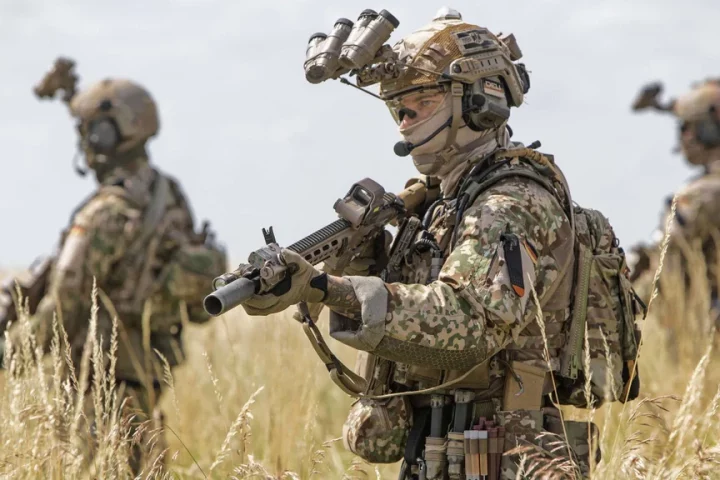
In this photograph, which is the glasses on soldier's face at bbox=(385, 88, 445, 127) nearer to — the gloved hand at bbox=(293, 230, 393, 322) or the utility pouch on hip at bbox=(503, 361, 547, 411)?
the gloved hand at bbox=(293, 230, 393, 322)

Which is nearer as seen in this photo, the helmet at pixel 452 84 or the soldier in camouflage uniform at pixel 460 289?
the soldier in camouflage uniform at pixel 460 289

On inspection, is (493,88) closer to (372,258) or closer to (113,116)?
(372,258)

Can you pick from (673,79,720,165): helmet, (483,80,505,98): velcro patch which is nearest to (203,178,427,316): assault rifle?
(483,80,505,98): velcro patch

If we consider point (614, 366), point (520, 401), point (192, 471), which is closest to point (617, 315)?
point (614, 366)

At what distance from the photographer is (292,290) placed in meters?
3.27

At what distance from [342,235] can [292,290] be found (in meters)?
0.58

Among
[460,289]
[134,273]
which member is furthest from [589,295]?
[134,273]

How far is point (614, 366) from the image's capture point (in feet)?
12.9

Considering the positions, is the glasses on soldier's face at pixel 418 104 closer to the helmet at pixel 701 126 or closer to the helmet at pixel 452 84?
the helmet at pixel 452 84

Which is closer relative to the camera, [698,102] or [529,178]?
[529,178]

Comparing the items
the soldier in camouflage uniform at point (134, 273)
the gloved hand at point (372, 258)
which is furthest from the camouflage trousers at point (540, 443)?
the soldier in camouflage uniform at point (134, 273)

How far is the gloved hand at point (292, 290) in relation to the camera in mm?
3254

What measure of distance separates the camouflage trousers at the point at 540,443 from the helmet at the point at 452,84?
0.92 metres

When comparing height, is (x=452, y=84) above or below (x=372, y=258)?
Answer: above
